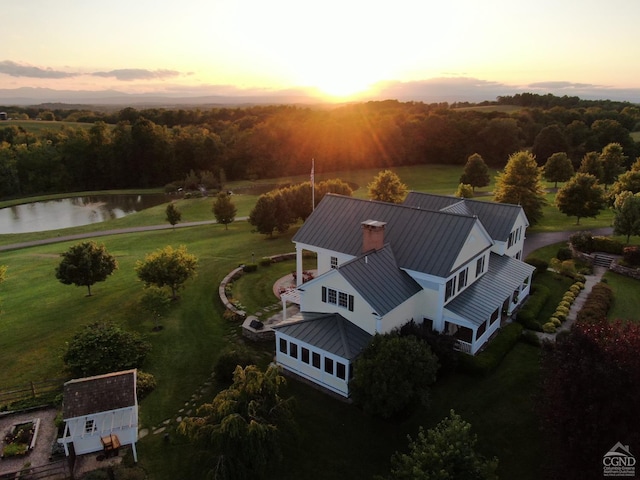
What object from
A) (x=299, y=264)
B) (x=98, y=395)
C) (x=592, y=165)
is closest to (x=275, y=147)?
(x=592, y=165)

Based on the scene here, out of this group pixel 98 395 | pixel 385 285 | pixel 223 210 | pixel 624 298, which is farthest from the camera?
pixel 223 210

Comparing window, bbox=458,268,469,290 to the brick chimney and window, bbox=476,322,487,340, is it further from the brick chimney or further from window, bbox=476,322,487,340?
the brick chimney

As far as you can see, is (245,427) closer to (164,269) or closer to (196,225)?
(164,269)

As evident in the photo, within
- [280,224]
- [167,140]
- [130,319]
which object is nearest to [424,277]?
[130,319]

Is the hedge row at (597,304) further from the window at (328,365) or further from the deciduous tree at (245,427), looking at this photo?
the deciduous tree at (245,427)

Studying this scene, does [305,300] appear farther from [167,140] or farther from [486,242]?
[167,140]

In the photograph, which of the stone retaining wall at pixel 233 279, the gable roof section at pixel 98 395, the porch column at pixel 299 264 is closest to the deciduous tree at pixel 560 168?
the stone retaining wall at pixel 233 279

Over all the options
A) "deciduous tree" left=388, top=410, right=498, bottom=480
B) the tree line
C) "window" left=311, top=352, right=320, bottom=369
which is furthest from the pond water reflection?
"deciduous tree" left=388, top=410, right=498, bottom=480
